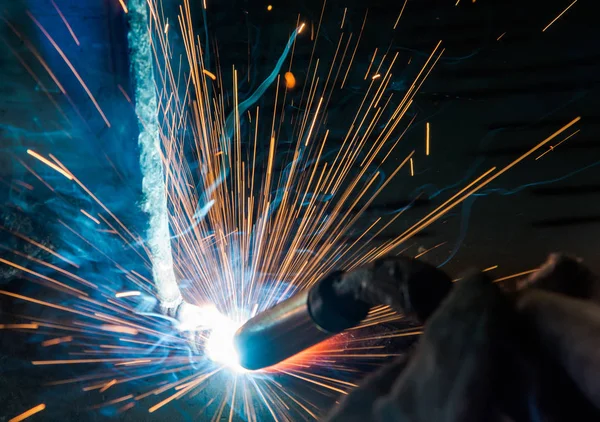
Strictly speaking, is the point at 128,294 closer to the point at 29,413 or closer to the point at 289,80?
the point at 29,413

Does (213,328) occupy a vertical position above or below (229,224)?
below

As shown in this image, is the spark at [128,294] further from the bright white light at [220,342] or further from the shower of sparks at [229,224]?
the bright white light at [220,342]

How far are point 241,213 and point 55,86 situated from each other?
124 centimetres

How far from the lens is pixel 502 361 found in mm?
597

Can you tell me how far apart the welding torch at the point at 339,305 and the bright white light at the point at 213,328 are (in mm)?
861

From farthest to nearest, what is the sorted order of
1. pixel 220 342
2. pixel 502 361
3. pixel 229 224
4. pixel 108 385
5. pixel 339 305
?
1. pixel 229 224
2. pixel 108 385
3. pixel 220 342
4. pixel 339 305
5. pixel 502 361

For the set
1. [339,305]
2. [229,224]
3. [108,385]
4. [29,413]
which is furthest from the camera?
[229,224]

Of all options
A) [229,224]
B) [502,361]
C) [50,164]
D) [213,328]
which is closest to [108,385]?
[213,328]

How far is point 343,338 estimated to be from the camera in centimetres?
256

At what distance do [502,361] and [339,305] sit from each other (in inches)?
14.1

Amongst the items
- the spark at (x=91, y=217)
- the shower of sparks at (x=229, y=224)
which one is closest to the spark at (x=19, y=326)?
the shower of sparks at (x=229, y=224)

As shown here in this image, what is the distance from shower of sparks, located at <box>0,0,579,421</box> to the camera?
2.35 m

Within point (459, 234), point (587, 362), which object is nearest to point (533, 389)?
point (587, 362)

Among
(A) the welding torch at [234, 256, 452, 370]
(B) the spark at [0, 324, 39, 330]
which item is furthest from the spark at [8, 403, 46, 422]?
(A) the welding torch at [234, 256, 452, 370]
